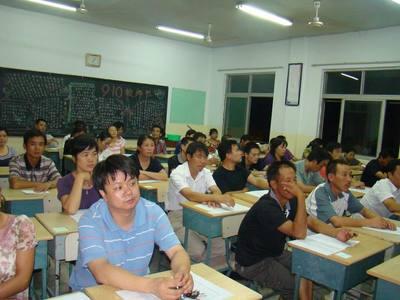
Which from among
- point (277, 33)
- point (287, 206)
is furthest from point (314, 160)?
point (277, 33)

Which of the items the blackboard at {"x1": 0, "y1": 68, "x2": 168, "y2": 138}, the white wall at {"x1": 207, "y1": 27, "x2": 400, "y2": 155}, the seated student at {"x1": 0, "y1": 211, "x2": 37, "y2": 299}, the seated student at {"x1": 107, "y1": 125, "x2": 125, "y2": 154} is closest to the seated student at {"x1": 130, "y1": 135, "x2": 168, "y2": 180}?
the seated student at {"x1": 0, "y1": 211, "x2": 37, "y2": 299}

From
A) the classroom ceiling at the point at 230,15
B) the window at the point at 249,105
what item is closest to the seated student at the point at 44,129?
the classroom ceiling at the point at 230,15

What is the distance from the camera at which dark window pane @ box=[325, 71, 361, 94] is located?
729 cm

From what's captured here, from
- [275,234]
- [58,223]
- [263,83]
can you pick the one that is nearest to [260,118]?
[263,83]

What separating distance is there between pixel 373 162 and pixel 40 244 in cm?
496

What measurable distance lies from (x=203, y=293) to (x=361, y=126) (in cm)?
665

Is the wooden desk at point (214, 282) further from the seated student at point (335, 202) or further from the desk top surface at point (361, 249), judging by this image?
the seated student at point (335, 202)

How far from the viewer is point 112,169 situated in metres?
1.67

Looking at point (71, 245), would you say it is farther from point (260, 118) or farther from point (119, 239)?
point (260, 118)

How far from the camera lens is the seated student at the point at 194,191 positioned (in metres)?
3.16

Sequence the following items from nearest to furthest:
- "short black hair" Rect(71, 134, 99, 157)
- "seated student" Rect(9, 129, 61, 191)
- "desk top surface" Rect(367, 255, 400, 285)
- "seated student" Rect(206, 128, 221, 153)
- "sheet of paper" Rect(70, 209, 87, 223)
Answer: "desk top surface" Rect(367, 255, 400, 285), "sheet of paper" Rect(70, 209, 87, 223), "short black hair" Rect(71, 134, 99, 157), "seated student" Rect(9, 129, 61, 191), "seated student" Rect(206, 128, 221, 153)

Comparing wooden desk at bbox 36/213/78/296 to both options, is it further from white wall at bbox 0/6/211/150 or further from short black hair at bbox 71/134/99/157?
white wall at bbox 0/6/211/150

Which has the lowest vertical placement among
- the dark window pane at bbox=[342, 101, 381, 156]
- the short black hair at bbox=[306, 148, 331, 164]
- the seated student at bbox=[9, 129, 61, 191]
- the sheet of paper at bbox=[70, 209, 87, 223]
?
the sheet of paper at bbox=[70, 209, 87, 223]

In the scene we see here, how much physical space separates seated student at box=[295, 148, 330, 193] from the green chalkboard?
5.13m
